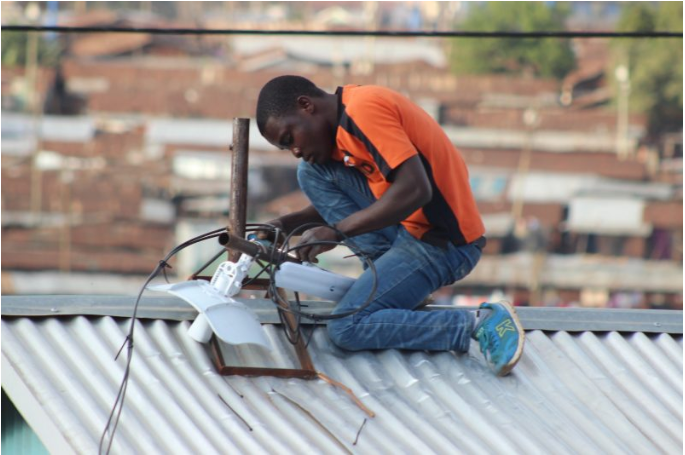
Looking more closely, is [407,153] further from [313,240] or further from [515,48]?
[515,48]

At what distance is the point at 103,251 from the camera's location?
46.4m

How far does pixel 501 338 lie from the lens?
514 cm

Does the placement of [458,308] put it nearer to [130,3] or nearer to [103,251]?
[103,251]

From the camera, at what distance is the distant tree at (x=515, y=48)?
57469 millimetres

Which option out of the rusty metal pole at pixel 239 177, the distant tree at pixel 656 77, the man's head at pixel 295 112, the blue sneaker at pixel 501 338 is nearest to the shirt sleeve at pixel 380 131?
the man's head at pixel 295 112

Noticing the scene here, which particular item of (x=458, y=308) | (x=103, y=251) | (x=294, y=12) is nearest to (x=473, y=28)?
(x=103, y=251)

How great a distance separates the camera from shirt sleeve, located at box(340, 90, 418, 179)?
16.1 ft

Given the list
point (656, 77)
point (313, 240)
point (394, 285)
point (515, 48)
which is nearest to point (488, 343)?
point (394, 285)

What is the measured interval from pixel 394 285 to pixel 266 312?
550 mm

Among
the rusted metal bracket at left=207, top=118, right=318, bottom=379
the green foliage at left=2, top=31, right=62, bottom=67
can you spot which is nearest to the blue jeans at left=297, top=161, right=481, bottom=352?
the rusted metal bracket at left=207, top=118, right=318, bottom=379

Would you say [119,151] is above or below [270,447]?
below

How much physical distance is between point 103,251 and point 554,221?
16.8 m

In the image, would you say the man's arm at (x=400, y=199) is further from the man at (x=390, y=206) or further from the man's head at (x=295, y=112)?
the man's head at (x=295, y=112)

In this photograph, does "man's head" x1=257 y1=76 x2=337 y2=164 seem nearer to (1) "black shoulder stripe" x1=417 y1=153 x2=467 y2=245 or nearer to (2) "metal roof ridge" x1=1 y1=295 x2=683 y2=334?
(1) "black shoulder stripe" x1=417 y1=153 x2=467 y2=245
